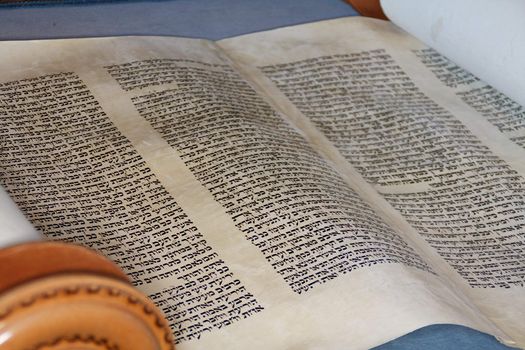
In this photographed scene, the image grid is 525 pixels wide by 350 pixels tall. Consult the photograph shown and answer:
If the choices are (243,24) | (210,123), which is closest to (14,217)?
(210,123)

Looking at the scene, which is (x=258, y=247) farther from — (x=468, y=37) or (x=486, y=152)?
(x=468, y=37)

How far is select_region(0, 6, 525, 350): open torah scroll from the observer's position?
26.9 inches

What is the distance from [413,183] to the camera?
88 cm

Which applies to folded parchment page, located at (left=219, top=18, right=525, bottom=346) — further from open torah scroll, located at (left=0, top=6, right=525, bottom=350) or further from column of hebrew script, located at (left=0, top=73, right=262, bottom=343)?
column of hebrew script, located at (left=0, top=73, right=262, bottom=343)

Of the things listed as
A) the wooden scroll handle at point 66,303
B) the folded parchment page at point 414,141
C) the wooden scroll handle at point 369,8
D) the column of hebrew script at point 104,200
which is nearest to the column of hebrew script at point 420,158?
the folded parchment page at point 414,141

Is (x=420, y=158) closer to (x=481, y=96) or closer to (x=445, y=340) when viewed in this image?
(x=481, y=96)

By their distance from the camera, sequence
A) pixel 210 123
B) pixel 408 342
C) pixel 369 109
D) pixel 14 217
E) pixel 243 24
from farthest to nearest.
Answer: pixel 243 24 < pixel 369 109 < pixel 210 123 < pixel 408 342 < pixel 14 217

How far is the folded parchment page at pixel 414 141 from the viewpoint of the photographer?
2.57 feet

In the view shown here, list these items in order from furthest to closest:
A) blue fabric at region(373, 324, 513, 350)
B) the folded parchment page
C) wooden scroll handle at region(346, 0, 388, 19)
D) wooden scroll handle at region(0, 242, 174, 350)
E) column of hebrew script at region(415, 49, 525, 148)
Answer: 1. wooden scroll handle at region(346, 0, 388, 19)
2. column of hebrew script at region(415, 49, 525, 148)
3. the folded parchment page
4. blue fabric at region(373, 324, 513, 350)
5. wooden scroll handle at region(0, 242, 174, 350)

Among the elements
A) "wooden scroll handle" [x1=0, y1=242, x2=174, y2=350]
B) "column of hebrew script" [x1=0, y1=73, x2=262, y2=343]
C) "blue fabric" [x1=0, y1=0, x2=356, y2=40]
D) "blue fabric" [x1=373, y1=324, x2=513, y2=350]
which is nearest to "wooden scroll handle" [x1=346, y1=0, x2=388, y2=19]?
"blue fabric" [x1=0, y1=0, x2=356, y2=40]

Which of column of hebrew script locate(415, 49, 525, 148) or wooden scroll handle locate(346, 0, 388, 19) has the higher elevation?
wooden scroll handle locate(346, 0, 388, 19)

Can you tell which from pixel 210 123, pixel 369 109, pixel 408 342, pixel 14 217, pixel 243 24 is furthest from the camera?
pixel 243 24

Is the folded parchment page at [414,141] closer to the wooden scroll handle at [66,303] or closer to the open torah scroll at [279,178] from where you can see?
the open torah scroll at [279,178]

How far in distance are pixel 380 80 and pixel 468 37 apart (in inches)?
4.3
